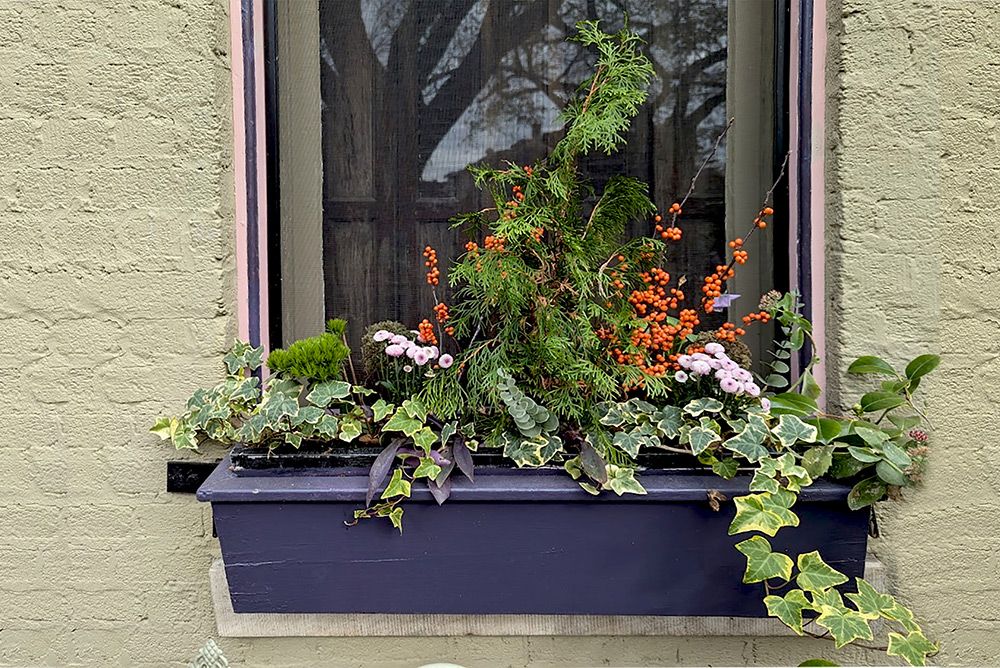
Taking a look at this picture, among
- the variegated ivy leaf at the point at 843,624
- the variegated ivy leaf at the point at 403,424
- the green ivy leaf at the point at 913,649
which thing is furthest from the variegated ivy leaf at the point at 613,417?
the green ivy leaf at the point at 913,649

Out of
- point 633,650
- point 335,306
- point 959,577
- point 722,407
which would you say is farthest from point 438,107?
point 959,577

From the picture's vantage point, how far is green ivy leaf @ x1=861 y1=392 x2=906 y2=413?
52.6 inches

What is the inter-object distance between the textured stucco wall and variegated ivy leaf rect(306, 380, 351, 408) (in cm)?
25

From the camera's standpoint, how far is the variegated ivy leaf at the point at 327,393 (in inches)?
54.4

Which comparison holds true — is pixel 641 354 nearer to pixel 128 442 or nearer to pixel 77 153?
pixel 128 442

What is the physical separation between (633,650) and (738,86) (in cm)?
133

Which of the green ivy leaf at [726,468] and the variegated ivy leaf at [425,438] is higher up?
the variegated ivy leaf at [425,438]

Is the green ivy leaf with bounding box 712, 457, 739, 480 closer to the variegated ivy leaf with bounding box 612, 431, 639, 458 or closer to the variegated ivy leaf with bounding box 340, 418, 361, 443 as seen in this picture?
the variegated ivy leaf with bounding box 612, 431, 639, 458

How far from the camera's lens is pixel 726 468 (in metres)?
1.32

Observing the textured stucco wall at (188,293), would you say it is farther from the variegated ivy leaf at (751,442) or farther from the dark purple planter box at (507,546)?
the variegated ivy leaf at (751,442)

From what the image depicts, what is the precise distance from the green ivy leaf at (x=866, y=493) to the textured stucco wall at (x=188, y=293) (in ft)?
0.77

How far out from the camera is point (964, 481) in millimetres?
1458

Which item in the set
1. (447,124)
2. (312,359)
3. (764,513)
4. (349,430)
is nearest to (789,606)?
(764,513)

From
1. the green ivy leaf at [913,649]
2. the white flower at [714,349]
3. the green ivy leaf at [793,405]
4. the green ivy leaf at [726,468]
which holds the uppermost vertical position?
the white flower at [714,349]
